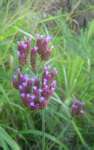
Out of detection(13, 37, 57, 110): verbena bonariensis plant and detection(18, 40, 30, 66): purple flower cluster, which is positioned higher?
detection(18, 40, 30, 66): purple flower cluster

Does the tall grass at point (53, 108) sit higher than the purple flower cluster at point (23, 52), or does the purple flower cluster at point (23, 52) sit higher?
the purple flower cluster at point (23, 52)

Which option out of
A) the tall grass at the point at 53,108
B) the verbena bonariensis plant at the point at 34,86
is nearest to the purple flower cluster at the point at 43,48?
the verbena bonariensis plant at the point at 34,86

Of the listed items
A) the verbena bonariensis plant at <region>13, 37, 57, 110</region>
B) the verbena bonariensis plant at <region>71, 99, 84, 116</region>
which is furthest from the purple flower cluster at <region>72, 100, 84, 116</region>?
the verbena bonariensis plant at <region>13, 37, 57, 110</region>

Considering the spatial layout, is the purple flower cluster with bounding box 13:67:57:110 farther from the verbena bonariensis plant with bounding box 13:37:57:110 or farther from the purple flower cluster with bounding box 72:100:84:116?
the purple flower cluster with bounding box 72:100:84:116

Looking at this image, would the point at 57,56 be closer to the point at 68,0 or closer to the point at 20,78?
the point at 20,78

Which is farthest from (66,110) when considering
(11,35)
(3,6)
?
(3,6)

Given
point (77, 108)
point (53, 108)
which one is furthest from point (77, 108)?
point (53, 108)

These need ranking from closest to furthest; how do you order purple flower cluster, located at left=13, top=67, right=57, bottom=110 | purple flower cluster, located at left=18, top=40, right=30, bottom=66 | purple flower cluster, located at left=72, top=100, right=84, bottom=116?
purple flower cluster, located at left=13, top=67, right=57, bottom=110 < purple flower cluster, located at left=18, top=40, right=30, bottom=66 < purple flower cluster, located at left=72, top=100, right=84, bottom=116

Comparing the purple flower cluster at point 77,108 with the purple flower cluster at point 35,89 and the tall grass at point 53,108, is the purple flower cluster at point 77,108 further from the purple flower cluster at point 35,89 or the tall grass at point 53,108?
the purple flower cluster at point 35,89
